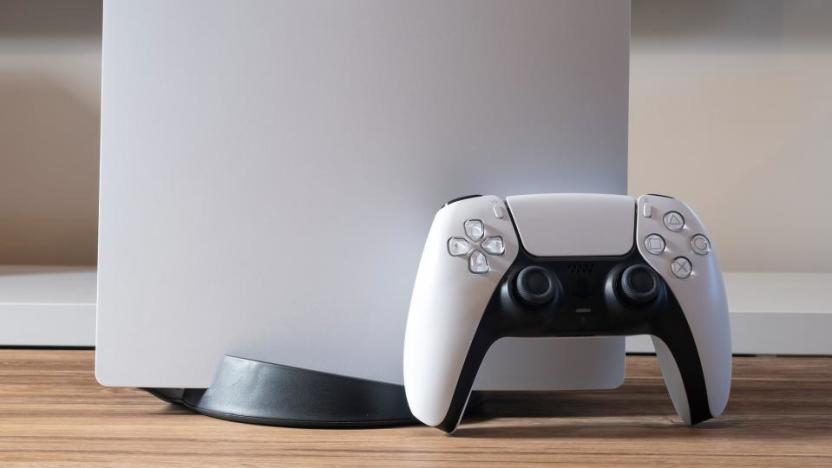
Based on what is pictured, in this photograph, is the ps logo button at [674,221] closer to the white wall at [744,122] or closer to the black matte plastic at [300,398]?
the black matte plastic at [300,398]

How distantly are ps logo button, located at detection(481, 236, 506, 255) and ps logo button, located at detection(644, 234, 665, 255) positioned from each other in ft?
0.23

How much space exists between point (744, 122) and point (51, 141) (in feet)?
3.56

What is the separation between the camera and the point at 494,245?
429mm

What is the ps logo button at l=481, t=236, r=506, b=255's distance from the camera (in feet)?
1.40

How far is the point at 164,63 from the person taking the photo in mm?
479

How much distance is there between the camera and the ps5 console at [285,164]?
0.47 meters

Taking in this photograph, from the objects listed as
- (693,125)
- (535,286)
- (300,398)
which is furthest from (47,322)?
(693,125)

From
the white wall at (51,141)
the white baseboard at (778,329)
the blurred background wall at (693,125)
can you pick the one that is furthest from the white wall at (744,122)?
the white wall at (51,141)

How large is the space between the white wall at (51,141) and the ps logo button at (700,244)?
1.14m

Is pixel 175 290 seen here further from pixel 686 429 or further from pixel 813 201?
pixel 813 201

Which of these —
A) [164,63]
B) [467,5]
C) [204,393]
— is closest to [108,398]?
[204,393]

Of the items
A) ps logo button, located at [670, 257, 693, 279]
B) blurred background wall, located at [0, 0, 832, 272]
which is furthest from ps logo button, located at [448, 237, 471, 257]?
blurred background wall, located at [0, 0, 832, 272]

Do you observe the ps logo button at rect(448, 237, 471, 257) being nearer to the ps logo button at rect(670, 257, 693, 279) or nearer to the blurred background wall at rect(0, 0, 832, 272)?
the ps logo button at rect(670, 257, 693, 279)

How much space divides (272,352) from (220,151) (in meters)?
0.11
